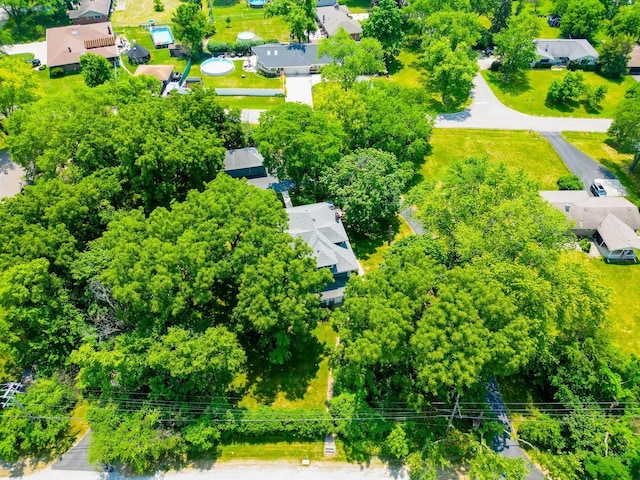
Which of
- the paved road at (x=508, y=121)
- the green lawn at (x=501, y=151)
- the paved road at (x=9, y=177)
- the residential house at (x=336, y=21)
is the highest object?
the residential house at (x=336, y=21)

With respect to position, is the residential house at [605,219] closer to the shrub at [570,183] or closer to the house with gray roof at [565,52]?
the shrub at [570,183]

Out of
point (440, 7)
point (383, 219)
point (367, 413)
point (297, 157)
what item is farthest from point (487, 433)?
point (440, 7)

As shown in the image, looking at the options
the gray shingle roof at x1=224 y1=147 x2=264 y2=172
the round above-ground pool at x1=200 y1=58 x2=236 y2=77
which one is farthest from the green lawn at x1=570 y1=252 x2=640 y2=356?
the round above-ground pool at x1=200 y1=58 x2=236 y2=77

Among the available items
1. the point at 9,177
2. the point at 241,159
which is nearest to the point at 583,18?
the point at 241,159

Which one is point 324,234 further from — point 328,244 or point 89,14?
point 89,14

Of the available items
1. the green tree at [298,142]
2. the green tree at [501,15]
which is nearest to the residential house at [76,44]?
the green tree at [298,142]

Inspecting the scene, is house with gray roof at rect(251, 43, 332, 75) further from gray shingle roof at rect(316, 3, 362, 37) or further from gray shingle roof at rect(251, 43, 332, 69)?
gray shingle roof at rect(316, 3, 362, 37)

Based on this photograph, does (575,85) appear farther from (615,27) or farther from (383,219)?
(383,219)
